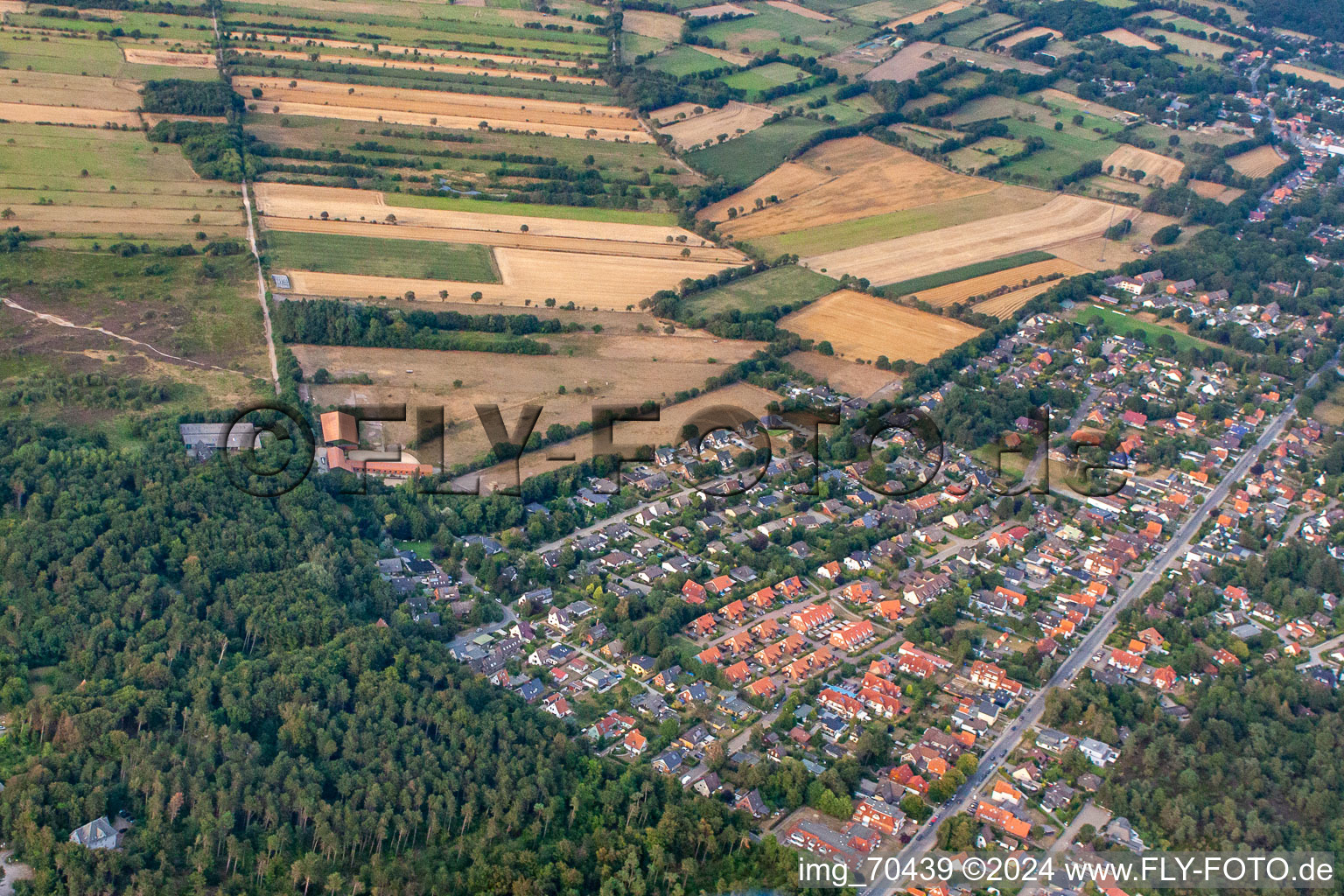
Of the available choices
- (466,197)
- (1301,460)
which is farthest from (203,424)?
(1301,460)

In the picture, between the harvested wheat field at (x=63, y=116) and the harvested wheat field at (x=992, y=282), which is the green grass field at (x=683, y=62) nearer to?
the harvested wheat field at (x=992, y=282)

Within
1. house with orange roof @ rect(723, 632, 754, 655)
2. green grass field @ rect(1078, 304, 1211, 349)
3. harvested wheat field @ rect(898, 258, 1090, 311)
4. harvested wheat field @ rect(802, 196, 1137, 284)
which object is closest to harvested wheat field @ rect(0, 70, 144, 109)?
harvested wheat field @ rect(802, 196, 1137, 284)

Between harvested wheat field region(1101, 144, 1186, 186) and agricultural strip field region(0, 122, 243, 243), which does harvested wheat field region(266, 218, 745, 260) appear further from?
harvested wheat field region(1101, 144, 1186, 186)

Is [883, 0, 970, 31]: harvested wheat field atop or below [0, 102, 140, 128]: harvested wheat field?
atop

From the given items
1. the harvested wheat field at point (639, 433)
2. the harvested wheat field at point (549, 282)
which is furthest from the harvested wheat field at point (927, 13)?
the harvested wheat field at point (639, 433)

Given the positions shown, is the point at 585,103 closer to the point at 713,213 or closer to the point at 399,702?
the point at 713,213

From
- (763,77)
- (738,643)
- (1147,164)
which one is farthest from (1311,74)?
(738,643)
